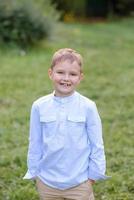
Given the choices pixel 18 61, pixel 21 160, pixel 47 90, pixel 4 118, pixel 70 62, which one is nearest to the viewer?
pixel 70 62

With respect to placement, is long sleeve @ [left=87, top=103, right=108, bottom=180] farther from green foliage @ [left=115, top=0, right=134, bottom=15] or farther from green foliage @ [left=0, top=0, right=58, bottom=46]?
Result: green foliage @ [left=115, top=0, right=134, bottom=15]

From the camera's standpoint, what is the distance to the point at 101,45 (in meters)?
12.1

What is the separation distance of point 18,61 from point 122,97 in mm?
2835

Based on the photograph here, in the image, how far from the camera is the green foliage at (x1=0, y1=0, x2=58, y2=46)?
10953 mm

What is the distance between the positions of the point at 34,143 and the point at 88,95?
449cm

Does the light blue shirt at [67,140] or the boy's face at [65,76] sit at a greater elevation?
the boy's face at [65,76]

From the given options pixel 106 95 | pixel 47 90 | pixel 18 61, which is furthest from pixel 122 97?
pixel 18 61

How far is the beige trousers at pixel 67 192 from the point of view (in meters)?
2.99

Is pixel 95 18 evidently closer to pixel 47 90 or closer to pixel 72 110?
pixel 47 90

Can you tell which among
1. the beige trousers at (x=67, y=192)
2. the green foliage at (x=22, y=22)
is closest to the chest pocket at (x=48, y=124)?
the beige trousers at (x=67, y=192)

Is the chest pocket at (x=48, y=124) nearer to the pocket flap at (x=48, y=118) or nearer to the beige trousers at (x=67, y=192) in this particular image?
the pocket flap at (x=48, y=118)

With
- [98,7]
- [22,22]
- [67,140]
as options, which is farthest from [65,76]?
[98,7]

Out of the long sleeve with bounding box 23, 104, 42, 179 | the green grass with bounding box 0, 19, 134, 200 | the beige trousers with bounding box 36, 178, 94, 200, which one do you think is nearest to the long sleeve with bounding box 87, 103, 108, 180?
the beige trousers with bounding box 36, 178, 94, 200

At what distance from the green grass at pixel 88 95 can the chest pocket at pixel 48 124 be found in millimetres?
1383
